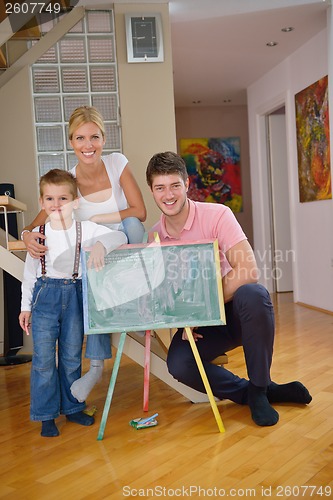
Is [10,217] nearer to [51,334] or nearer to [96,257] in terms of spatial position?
[51,334]

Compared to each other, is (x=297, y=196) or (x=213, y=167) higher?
(x=213, y=167)

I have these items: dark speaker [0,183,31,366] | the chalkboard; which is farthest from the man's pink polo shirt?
dark speaker [0,183,31,366]

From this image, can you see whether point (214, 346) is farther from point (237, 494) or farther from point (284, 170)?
point (284, 170)

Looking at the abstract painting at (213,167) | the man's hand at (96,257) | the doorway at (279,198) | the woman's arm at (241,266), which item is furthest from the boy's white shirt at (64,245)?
the abstract painting at (213,167)

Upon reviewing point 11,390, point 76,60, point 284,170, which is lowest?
point 11,390

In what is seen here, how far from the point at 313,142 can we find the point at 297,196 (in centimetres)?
69

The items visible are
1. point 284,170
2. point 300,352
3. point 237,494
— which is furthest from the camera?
point 284,170

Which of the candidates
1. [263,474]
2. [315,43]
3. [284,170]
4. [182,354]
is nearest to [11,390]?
[182,354]

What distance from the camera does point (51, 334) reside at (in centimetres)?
243

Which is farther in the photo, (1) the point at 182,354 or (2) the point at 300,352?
(2) the point at 300,352

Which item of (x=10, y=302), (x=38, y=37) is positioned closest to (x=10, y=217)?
(x=10, y=302)

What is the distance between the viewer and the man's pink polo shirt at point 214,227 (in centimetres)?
239

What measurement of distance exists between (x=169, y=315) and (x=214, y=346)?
0.28 metres

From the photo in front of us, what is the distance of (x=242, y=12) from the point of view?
14.8 ft
